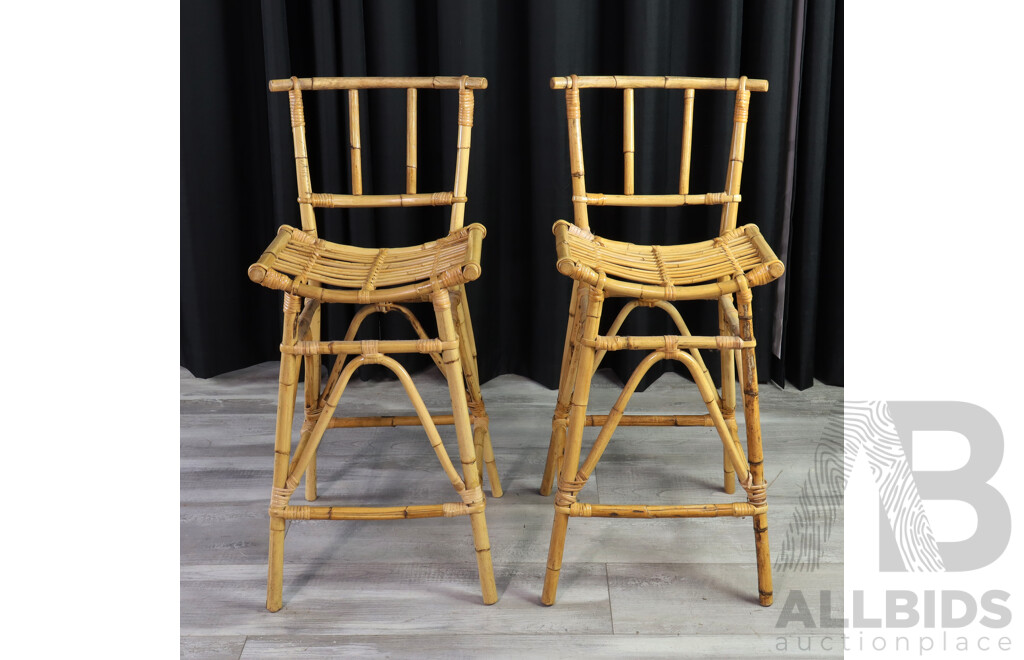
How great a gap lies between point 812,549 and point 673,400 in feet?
2.25

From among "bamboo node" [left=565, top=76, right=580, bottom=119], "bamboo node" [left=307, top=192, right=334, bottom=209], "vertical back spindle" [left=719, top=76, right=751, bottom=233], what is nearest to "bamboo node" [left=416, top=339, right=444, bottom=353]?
"bamboo node" [left=307, top=192, right=334, bottom=209]

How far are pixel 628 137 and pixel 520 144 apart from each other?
0.62 metres

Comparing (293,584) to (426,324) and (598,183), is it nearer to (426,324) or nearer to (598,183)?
(426,324)

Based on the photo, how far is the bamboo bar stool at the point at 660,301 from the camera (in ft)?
4.51

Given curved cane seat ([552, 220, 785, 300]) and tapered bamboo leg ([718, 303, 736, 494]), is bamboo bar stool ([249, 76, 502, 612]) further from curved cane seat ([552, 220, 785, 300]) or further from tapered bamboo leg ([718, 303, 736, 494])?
tapered bamboo leg ([718, 303, 736, 494])

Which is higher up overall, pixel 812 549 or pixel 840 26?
pixel 840 26

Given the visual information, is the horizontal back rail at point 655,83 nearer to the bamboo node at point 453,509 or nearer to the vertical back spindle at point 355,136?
the vertical back spindle at point 355,136

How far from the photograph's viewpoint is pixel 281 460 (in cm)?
143

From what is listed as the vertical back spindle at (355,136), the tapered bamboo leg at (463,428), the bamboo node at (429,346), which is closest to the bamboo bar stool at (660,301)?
the tapered bamboo leg at (463,428)

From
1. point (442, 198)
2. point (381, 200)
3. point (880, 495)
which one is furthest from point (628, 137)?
point (880, 495)

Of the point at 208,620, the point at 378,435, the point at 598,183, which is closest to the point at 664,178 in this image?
the point at 598,183

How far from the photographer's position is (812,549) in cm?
160

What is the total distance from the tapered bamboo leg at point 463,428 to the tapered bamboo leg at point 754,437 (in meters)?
0.46

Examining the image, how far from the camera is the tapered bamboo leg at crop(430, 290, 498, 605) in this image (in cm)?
139
